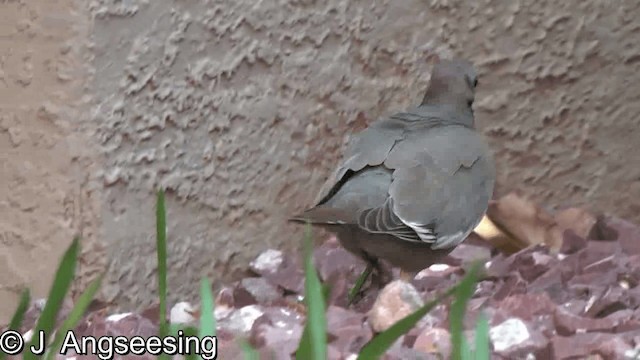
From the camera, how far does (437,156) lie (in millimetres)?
1521

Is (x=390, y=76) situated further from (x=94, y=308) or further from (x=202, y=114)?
(x=94, y=308)

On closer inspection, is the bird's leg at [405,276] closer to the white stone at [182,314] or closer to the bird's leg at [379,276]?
the bird's leg at [379,276]

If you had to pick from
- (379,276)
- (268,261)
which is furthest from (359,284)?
(268,261)

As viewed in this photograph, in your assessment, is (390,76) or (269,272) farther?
(390,76)

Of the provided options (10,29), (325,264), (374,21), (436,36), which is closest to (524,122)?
(436,36)

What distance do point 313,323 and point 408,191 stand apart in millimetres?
714

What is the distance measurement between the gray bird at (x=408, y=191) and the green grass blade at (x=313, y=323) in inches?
24.3

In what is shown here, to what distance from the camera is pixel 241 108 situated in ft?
5.42

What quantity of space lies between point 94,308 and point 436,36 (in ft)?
2.47

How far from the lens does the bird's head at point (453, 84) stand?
5.39 ft

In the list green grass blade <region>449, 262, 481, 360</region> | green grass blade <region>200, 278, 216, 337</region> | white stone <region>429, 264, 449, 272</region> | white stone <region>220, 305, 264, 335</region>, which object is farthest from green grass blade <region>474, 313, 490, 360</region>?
white stone <region>429, 264, 449, 272</region>

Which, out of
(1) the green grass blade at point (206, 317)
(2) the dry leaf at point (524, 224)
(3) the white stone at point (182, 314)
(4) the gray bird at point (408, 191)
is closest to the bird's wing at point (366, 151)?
(4) the gray bird at point (408, 191)

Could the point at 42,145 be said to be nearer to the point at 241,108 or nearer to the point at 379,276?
the point at 241,108

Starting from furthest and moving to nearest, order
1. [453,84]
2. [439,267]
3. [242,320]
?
[439,267] → [453,84] → [242,320]
